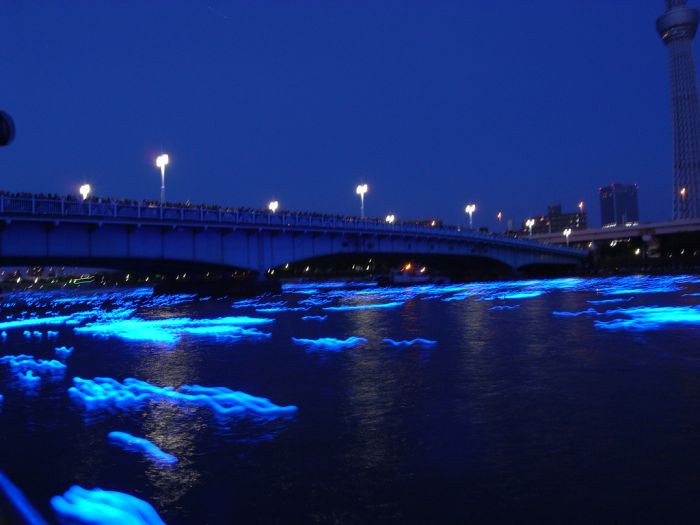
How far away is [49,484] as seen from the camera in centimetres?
640

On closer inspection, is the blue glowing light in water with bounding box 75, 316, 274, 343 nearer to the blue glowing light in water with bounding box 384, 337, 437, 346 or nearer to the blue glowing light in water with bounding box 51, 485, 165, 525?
the blue glowing light in water with bounding box 384, 337, 437, 346

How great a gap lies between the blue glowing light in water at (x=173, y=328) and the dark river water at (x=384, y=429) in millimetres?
4156

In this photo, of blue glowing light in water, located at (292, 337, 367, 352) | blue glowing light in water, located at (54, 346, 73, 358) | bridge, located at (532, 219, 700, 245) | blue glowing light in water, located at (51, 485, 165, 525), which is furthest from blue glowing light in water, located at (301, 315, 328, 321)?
bridge, located at (532, 219, 700, 245)

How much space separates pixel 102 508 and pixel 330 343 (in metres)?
11.8

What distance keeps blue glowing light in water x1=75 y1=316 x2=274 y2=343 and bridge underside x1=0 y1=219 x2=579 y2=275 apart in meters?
8.22

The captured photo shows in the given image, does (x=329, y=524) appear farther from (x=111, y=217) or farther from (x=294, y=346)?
(x=111, y=217)

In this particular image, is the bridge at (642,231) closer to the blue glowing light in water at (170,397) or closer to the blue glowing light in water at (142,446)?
the blue glowing light in water at (170,397)

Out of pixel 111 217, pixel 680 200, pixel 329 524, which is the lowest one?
pixel 329 524

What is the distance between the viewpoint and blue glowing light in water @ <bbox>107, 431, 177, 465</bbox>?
7126 mm

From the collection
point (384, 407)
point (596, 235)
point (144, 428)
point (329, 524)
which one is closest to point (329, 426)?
point (384, 407)

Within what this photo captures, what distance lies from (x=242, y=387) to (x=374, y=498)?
19.5 ft

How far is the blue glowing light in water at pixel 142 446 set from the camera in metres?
7.13

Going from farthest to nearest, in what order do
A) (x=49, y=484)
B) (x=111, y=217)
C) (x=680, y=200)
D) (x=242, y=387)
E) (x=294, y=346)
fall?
(x=680, y=200), (x=111, y=217), (x=294, y=346), (x=242, y=387), (x=49, y=484)

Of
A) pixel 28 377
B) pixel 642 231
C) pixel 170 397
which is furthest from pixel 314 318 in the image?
pixel 642 231
